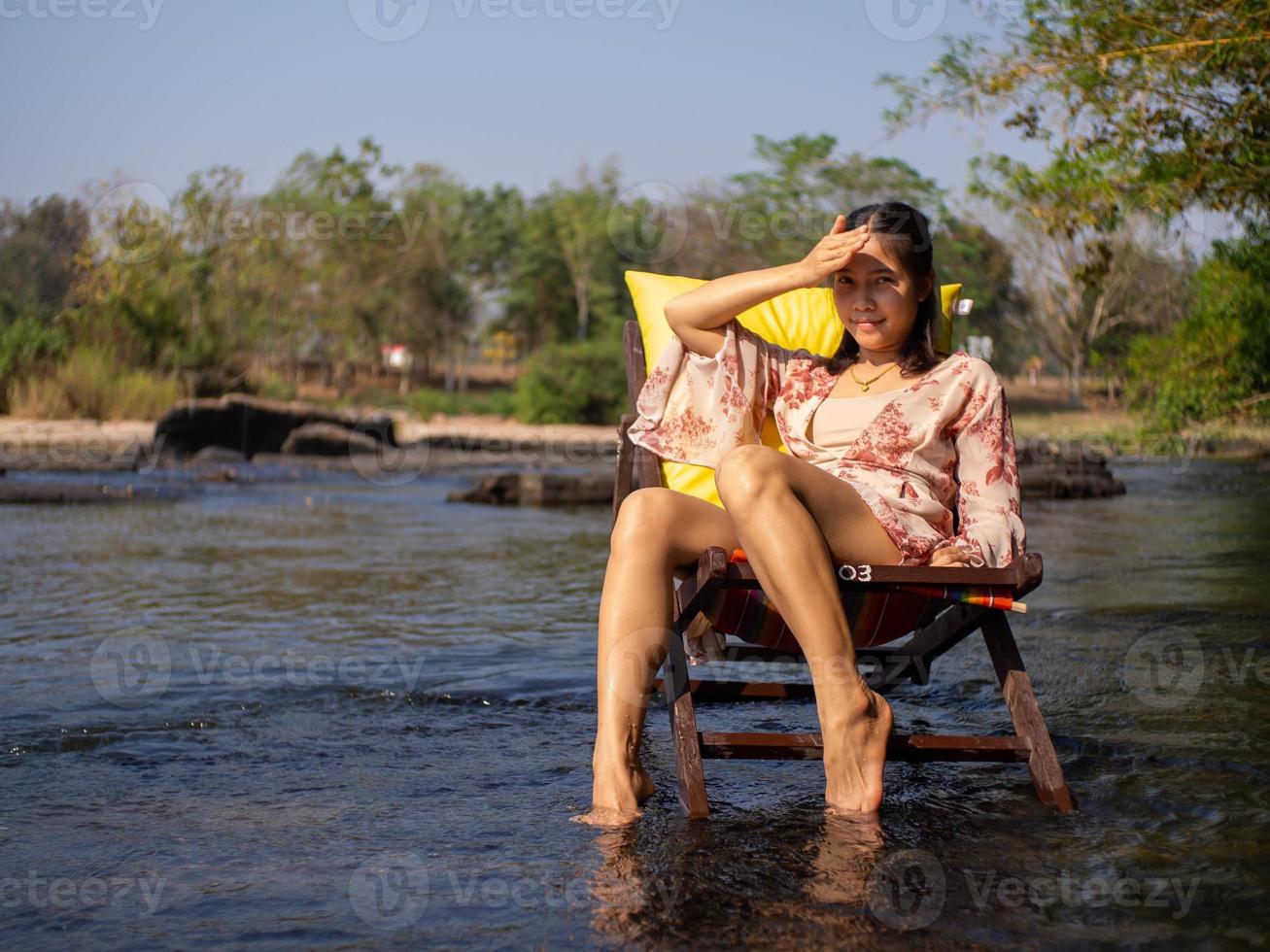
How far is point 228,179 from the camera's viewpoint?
34.2 meters

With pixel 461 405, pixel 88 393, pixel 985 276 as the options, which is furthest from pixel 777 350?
pixel 985 276

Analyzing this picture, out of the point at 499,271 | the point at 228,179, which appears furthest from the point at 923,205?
the point at 499,271

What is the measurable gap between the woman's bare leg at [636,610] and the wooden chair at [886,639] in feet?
0.24

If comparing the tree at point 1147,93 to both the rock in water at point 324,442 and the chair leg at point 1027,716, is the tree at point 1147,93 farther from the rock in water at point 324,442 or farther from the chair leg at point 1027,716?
the rock in water at point 324,442

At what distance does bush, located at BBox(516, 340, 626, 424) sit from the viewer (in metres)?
31.6

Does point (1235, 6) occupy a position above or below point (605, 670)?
above

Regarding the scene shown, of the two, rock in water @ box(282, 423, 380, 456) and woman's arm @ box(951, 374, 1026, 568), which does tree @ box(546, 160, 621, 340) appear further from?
woman's arm @ box(951, 374, 1026, 568)

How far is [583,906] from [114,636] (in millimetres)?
3117

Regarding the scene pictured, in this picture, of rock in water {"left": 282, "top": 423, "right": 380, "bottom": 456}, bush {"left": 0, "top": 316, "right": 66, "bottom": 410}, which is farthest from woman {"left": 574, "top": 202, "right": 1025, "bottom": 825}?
bush {"left": 0, "top": 316, "right": 66, "bottom": 410}

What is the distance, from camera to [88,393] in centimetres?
2047

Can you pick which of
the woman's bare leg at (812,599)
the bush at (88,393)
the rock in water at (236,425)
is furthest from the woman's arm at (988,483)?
the bush at (88,393)

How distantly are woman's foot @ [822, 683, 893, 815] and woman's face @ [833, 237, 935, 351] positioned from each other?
2.86 ft

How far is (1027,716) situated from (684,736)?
0.73m

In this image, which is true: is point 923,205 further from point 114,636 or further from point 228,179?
point 114,636
